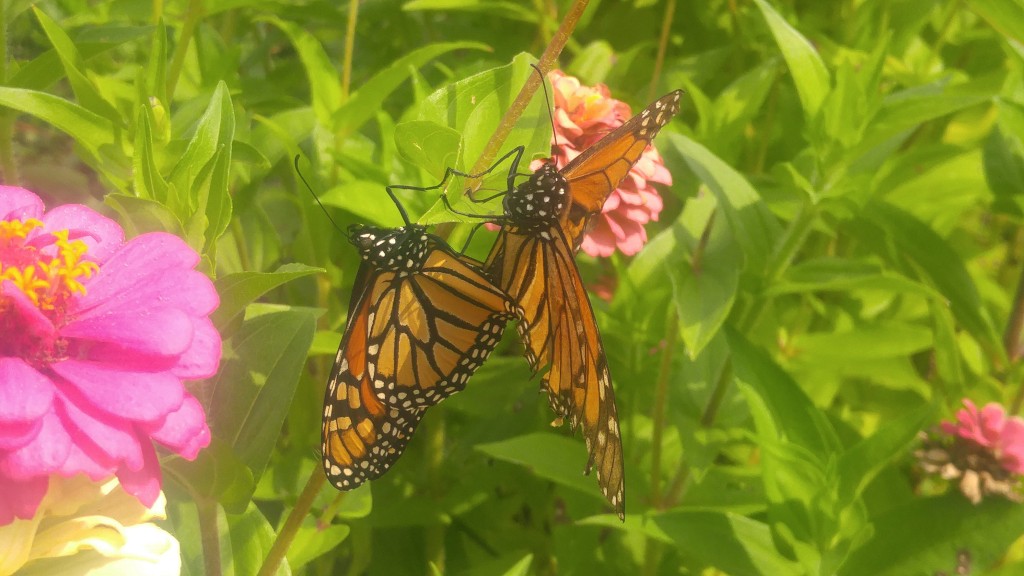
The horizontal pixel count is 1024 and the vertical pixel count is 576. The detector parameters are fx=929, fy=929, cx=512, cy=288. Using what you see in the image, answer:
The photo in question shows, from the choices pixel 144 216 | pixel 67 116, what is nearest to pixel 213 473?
pixel 144 216

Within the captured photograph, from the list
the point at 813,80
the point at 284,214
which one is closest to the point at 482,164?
the point at 813,80

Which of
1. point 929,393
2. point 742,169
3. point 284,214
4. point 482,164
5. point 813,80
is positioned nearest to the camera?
point 482,164

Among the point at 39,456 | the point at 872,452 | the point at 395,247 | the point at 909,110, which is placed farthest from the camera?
→ the point at 909,110

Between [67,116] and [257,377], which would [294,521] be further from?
[67,116]

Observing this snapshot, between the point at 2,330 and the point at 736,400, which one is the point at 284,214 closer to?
the point at 736,400

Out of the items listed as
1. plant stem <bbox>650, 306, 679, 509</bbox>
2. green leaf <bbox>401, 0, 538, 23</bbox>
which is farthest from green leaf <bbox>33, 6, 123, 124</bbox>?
plant stem <bbox>650, 306, 679, 509</bbox>

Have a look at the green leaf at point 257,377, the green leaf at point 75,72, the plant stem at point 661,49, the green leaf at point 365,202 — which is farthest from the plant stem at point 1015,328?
the green leaf at point 75,72
